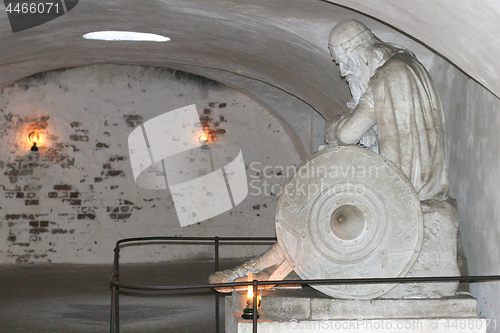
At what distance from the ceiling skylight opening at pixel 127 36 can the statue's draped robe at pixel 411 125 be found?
3015 mm

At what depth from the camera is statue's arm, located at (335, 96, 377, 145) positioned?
3137 mm

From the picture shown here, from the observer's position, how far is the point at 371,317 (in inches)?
117

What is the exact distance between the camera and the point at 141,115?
796cm

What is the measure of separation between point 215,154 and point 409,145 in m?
5.22

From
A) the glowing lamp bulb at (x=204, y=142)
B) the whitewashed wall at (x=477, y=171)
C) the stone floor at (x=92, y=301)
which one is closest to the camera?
the whitewashed wall at (x=477, y=171)

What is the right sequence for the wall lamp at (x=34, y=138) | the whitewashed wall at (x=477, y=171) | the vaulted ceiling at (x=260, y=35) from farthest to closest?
the wall lamp at (x=34, y=138), the whitewashed wall at (x=477, y=171), the vaulted ceiling at (x=260, y=35)

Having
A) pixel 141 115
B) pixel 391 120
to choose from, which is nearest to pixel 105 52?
pixel 141 115

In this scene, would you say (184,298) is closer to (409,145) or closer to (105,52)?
(105,52)

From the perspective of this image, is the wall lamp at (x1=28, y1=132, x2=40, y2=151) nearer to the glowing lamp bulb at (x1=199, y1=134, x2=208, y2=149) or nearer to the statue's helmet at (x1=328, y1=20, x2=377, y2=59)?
the glowing lamp bulb at (x1=199, y1=134, x2=208, y2=149)

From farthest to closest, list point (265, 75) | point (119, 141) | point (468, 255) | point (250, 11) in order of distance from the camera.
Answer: point (119, 141) < point (265, 75) < point (250, 11) < point (468, 255)

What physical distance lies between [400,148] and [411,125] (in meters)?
0.13

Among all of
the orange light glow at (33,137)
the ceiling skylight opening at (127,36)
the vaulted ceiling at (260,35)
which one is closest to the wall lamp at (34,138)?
the orange light glow at (33,137)

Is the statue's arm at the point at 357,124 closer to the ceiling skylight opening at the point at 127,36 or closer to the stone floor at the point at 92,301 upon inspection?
the stone floor at the point at 92,301

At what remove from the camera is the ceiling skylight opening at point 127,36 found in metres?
5.62
